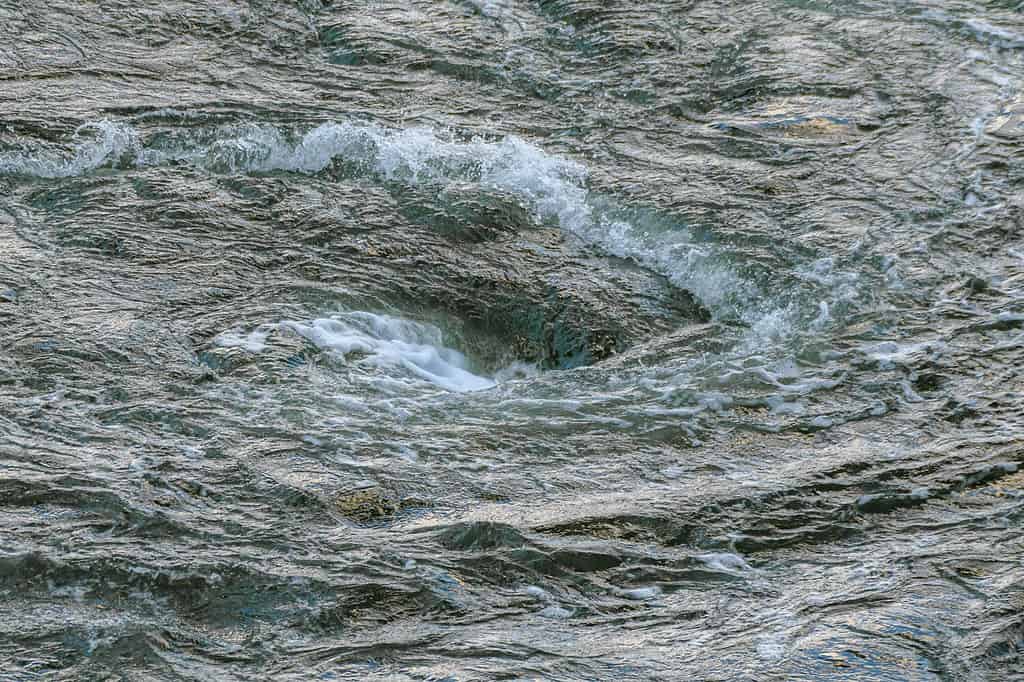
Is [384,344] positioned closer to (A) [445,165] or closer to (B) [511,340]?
(B) [511,340]

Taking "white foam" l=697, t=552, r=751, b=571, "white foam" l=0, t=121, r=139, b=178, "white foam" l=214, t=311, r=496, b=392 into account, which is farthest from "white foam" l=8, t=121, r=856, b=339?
"white foam" l=697, t=552, r=751, b=571

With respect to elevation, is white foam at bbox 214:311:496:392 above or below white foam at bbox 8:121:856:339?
below

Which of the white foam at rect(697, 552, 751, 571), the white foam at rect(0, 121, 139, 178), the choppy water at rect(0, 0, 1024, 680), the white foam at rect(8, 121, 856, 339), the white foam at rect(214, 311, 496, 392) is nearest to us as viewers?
the choppy water at rect(0, 0, 1024, 680)

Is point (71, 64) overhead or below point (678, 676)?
overhead

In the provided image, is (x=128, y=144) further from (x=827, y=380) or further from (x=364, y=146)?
(x=827, y=380)

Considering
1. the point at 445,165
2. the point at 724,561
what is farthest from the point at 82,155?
the point at 724,561

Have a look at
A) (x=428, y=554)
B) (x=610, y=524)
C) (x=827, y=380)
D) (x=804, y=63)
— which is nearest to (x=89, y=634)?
(x=428, y=554)

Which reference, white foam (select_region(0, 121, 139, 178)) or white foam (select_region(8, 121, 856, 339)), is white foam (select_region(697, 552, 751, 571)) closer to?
white foam (select_region(8, 121, 856, 339))

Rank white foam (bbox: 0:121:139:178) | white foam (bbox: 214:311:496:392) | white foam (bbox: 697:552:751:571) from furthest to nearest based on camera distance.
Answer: white foam (bbox: 0:121:139:178)
white foam (bbox: 214:311:496:392)
white foam (bbox: 697:552:751:571)
